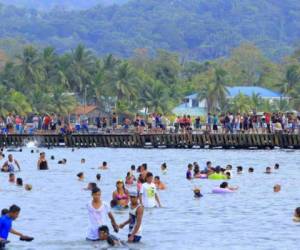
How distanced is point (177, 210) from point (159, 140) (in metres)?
52.3

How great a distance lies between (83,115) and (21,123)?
50442 mm

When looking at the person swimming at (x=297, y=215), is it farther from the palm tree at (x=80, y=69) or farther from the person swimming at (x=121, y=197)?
the palm tree at (x=80, y=69)

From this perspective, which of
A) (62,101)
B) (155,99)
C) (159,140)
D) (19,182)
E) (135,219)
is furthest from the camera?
(155,99)

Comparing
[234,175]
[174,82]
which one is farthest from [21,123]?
[174,82]

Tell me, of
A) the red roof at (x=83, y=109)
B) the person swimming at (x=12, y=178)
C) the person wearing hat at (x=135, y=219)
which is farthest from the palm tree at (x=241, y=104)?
the person wearing hat at (x=135, y=219)

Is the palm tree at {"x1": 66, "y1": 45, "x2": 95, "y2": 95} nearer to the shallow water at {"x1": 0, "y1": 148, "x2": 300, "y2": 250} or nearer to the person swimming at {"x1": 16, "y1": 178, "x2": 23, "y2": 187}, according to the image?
the shallow water at {"x1": 0, "y1": 148, "x2": 300, "y2": 250}

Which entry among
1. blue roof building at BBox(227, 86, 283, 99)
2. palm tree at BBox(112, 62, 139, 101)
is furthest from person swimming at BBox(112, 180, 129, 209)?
blue roof building at BBox(227, 86, 283, 99)

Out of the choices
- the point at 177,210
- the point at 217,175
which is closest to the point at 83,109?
the point at 217,175

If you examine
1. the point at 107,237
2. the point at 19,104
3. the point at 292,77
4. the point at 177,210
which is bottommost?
the point at 107,237

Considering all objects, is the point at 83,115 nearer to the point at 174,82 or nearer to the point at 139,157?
the point at 174,82

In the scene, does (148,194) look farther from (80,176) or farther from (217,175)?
(80,176)

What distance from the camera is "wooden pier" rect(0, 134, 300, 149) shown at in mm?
91500

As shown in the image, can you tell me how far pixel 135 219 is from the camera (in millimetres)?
31609

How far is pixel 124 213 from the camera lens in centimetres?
4053
